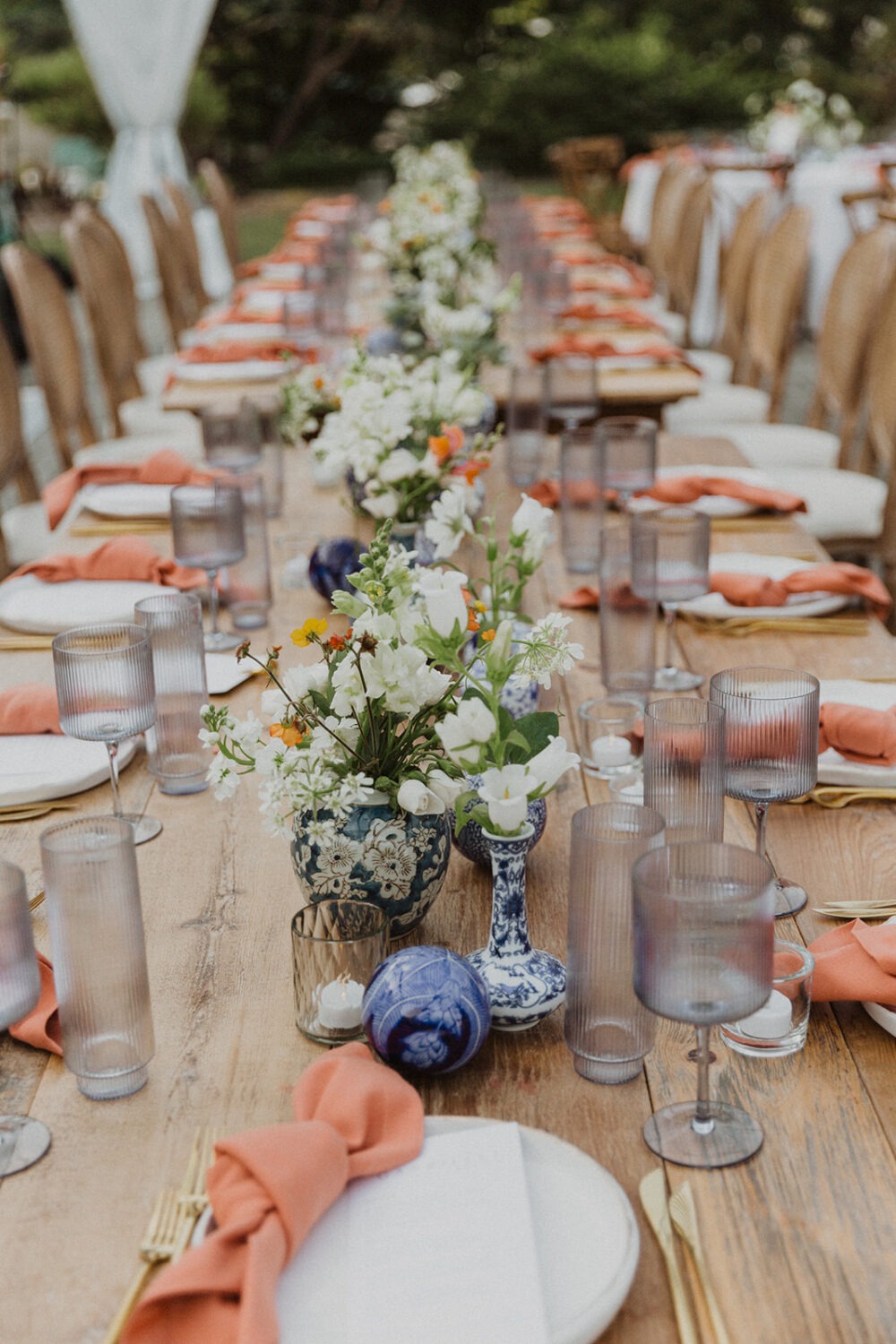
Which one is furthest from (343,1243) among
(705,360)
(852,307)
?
(705,360)

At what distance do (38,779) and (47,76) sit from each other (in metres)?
13.7

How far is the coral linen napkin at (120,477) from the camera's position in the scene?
101 inches

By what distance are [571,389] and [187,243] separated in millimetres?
3472

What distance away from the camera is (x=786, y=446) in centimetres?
364

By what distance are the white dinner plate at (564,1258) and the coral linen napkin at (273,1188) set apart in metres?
0.02

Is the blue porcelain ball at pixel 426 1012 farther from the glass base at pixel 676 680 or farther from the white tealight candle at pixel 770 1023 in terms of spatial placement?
the glass base at pixel 676 680

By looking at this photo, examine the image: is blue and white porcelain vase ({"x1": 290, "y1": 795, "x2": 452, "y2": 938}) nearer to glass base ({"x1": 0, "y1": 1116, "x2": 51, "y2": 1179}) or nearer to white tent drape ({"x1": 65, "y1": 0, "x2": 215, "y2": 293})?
glass base ({"x1": 0, "y1": 1116, "x2": 51, "y2": 1179})

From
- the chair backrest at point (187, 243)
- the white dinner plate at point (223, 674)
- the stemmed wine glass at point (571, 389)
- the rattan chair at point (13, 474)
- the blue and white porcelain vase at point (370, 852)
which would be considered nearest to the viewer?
the blue and white porcelain vase at point (370, 852)

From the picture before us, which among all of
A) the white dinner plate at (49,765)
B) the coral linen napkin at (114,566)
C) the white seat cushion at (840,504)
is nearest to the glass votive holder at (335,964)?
the white dinner plate at (49,765)

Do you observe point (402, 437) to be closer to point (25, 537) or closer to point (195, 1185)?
point (195, 1185)

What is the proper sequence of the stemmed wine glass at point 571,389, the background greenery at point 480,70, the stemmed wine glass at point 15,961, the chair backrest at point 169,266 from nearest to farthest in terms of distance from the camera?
1. the stemmed wine glass at point 15,961
2. the stemmed wine glass at point 571,389
3. the chair backrest at point 169,266
4. the background greenery at point 480,70

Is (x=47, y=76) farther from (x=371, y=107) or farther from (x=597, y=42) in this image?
(x=597, y=42)

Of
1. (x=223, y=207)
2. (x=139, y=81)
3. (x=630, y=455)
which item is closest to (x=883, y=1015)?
(x=630, y=455)

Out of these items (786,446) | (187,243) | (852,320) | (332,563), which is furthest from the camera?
(187,243)
